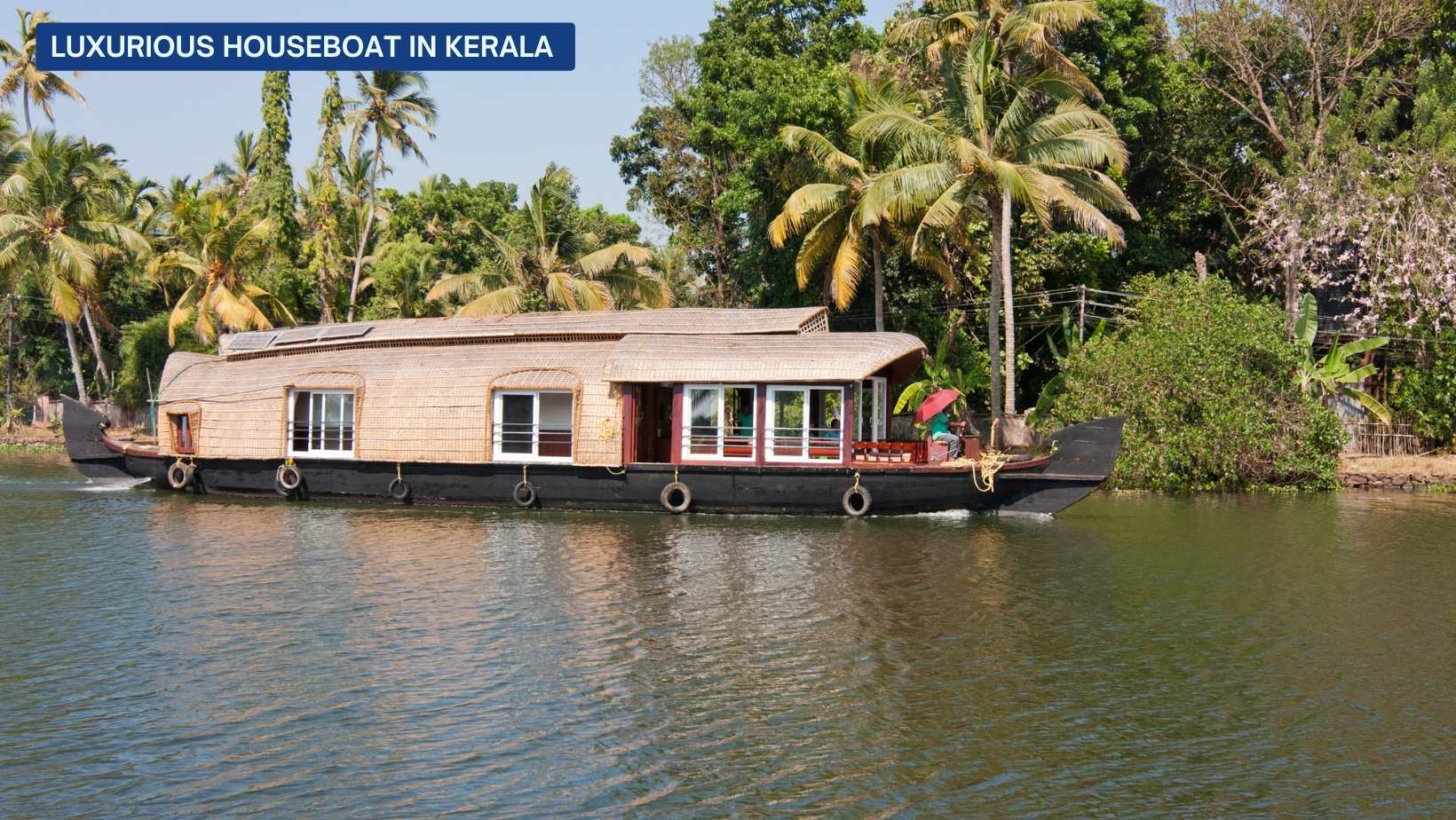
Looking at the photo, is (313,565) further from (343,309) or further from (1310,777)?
(343,309)

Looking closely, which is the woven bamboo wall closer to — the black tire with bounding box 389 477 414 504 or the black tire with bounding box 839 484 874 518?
the black tire with bounding box 389 477 414 504

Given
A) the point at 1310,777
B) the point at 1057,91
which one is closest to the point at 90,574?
the point at 1310,777

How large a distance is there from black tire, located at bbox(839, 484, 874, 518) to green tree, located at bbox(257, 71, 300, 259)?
22119mm

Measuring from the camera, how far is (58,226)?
3131 cm

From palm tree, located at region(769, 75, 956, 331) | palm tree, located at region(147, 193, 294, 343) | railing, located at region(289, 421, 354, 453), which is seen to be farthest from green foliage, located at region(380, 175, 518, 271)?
railing, located at region(289, 421, 354, 453)

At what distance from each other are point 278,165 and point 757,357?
903 inches

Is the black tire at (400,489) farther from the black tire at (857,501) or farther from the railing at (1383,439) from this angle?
the railing at (1383,439)

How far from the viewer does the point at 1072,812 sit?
6.94m

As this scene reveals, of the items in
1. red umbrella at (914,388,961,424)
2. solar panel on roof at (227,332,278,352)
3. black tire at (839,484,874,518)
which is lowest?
black tire at (839,484,874,518)

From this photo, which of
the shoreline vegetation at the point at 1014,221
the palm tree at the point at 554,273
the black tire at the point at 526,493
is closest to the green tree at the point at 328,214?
the shoreline vegetation at the point at 1014,221

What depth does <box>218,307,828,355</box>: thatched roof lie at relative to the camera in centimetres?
1891

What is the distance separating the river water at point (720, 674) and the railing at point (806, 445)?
196cm

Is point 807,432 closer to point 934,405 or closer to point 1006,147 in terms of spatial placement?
point 934,405

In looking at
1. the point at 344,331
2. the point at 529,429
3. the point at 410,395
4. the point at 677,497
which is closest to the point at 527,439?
the point at 529,429
